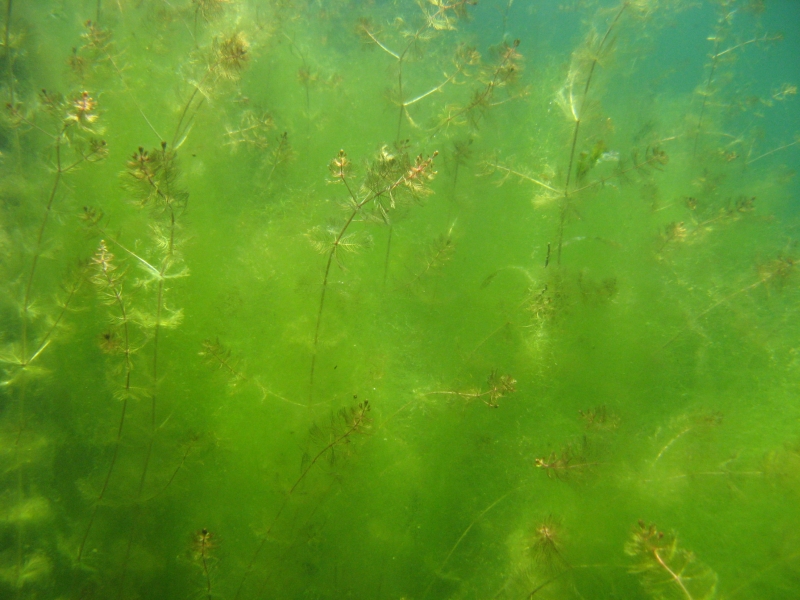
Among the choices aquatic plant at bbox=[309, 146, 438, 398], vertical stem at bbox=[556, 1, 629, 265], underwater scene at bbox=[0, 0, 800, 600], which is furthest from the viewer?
vertical stem at bbox=[556, 1, 629, 265]

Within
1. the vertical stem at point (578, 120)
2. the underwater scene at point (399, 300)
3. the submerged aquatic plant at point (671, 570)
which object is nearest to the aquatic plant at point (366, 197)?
the underwater scene at point (399, 300)

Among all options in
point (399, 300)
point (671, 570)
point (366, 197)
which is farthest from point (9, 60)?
point (671, 570)

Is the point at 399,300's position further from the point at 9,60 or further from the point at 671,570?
the point at 9,60

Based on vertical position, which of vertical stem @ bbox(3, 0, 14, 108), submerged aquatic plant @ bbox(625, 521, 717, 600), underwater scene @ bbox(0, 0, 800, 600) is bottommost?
submerged aquatic plant @ bbox(625, 521, 717, 600)

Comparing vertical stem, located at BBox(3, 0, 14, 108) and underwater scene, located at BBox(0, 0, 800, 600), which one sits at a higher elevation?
vertical stem, located at BBox(3, 0, 14, 108)

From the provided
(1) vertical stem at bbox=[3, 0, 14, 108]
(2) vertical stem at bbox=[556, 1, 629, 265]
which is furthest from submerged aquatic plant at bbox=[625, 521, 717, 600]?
(1) vertical stem at bbox=[3, 0, 14, 108]

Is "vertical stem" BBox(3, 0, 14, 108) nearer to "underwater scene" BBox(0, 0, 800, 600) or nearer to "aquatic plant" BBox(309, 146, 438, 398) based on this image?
"underwater scene" BBox(0, 0, 800, 600)

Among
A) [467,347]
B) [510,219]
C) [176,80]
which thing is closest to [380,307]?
[467,347]

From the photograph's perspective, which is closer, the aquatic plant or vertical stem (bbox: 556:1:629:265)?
the aquatic plant
